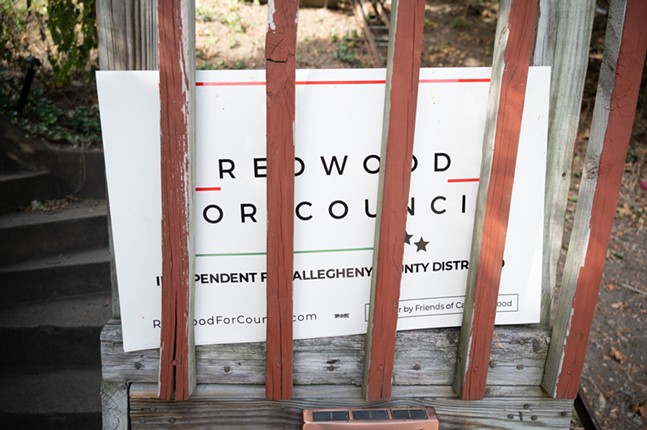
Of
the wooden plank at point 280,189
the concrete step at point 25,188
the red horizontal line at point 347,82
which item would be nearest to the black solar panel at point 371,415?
the wooden plank at point 280,189

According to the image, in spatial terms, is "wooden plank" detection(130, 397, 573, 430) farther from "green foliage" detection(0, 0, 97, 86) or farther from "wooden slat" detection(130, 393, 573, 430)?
"green foliage" detection(0, 0, 97, 86)

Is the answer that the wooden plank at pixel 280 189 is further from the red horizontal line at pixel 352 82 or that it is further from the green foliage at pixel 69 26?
the green foliage at pixel 69 26

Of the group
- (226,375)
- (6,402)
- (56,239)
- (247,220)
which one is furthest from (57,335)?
(247,220)

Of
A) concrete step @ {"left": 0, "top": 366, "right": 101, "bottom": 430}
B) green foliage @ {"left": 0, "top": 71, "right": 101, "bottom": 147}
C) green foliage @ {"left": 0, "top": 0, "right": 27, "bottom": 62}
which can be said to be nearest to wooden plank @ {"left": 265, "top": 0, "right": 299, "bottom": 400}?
concrete step @ {"left": 0, "top": 366, "right": 101, "bottom": 430}

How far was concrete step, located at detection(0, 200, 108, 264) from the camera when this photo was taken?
4.35 m

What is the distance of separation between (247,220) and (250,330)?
0.35 metres

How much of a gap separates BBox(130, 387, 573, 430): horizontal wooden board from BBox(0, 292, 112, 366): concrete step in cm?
228

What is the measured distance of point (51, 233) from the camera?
4473 mm

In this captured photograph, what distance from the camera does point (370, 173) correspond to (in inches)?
69.6

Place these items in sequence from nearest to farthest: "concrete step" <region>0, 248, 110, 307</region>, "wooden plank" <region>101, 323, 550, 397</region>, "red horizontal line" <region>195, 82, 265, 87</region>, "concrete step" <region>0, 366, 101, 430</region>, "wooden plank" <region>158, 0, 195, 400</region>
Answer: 1. "wooden plank" <region>158, 0, 195, 400</region>
2. "red horizontal line" <region>195, 82, 265, 87</region>
3. "wooden plank" <region>101, 323, 550, 397</region>
4. "concrete step" <region>0, 366, 101, 430</region>
5. "concrete step" <region>0, 248, 110, 307</region>

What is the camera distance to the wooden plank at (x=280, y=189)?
→ 1.54 meters

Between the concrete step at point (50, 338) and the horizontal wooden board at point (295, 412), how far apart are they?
7.49 feet

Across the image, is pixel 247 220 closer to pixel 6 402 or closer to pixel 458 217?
pixel 458 217

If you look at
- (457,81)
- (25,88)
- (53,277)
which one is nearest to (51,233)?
(53,277)
